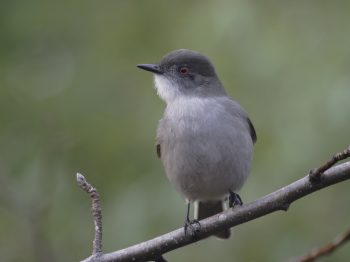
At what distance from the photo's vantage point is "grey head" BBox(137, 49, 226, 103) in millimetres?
6116

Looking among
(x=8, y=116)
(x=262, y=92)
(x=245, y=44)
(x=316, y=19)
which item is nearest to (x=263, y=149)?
(x=262, y=92)

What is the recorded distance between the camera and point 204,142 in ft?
17.8

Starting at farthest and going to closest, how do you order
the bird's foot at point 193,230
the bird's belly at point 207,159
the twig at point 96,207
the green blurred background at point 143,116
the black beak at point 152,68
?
the black beak at point 152,68
the bird's belly at point 207,159
the green blurred background at point 143,116
the bird's foot at point 193,230
the twig at point 96,207

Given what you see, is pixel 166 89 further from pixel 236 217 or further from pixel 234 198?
pixel 236 217

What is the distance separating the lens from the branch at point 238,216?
11.9 feet

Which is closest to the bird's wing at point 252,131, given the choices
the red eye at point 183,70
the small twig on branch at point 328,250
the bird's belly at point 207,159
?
the bird's belly at point 207,159

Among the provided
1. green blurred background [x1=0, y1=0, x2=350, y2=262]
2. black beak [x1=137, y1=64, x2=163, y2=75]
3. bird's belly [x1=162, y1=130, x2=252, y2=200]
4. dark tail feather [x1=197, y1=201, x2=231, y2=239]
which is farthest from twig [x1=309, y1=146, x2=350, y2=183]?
dark tail feather [x1=197, y1=201, x2=231, y2=239]

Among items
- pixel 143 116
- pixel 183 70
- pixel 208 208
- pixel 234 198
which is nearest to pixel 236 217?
Result: pixel 234 198

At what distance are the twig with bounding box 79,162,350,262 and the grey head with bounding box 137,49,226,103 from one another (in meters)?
2.05

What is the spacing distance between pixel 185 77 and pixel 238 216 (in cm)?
252

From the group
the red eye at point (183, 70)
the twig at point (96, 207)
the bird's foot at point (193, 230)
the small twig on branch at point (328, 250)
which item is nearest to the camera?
the small twig on branch at point (328, 250)

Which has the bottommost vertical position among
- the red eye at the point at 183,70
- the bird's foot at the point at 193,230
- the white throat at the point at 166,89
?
the bird's foot at the point at 193,230

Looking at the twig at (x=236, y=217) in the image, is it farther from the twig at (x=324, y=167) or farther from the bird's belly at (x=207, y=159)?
the bird's belly at (x=207, y=159)

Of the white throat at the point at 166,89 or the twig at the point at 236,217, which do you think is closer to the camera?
the twig at the point at 236,217
